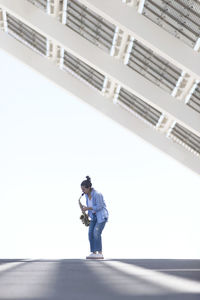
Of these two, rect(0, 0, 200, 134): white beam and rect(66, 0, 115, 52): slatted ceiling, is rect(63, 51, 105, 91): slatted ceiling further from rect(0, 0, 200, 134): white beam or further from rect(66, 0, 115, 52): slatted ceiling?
rect(0, 0, 200, 134): white beam

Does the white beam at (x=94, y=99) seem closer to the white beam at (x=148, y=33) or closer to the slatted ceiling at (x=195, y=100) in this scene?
the slatted ceiling at (x=195, y=100)

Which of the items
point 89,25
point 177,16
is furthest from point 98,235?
point 89,25

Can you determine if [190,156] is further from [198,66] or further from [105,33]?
[198,66]

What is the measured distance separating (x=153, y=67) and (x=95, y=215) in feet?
27.3

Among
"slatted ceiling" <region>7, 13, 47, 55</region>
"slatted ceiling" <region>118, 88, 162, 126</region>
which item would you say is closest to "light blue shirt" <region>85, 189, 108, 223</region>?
"slatted ceiling" <region>7, 13, 47, 55</region>

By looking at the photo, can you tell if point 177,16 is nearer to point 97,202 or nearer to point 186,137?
point 97,202

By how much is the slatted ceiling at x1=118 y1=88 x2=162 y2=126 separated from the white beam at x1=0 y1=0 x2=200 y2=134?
4.04m

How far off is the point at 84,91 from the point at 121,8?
844 cm

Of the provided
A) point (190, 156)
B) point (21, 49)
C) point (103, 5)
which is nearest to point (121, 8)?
point (103, 5)

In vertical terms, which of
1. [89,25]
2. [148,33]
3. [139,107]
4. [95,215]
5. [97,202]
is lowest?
[95,215]

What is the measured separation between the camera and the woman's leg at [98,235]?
14.6 m

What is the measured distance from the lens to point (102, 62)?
21188 millimetres

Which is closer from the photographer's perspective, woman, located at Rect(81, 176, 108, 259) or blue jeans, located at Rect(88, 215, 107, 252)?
woman, located at Rect(81, 176, 108, 259)

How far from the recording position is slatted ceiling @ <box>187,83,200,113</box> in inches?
877
